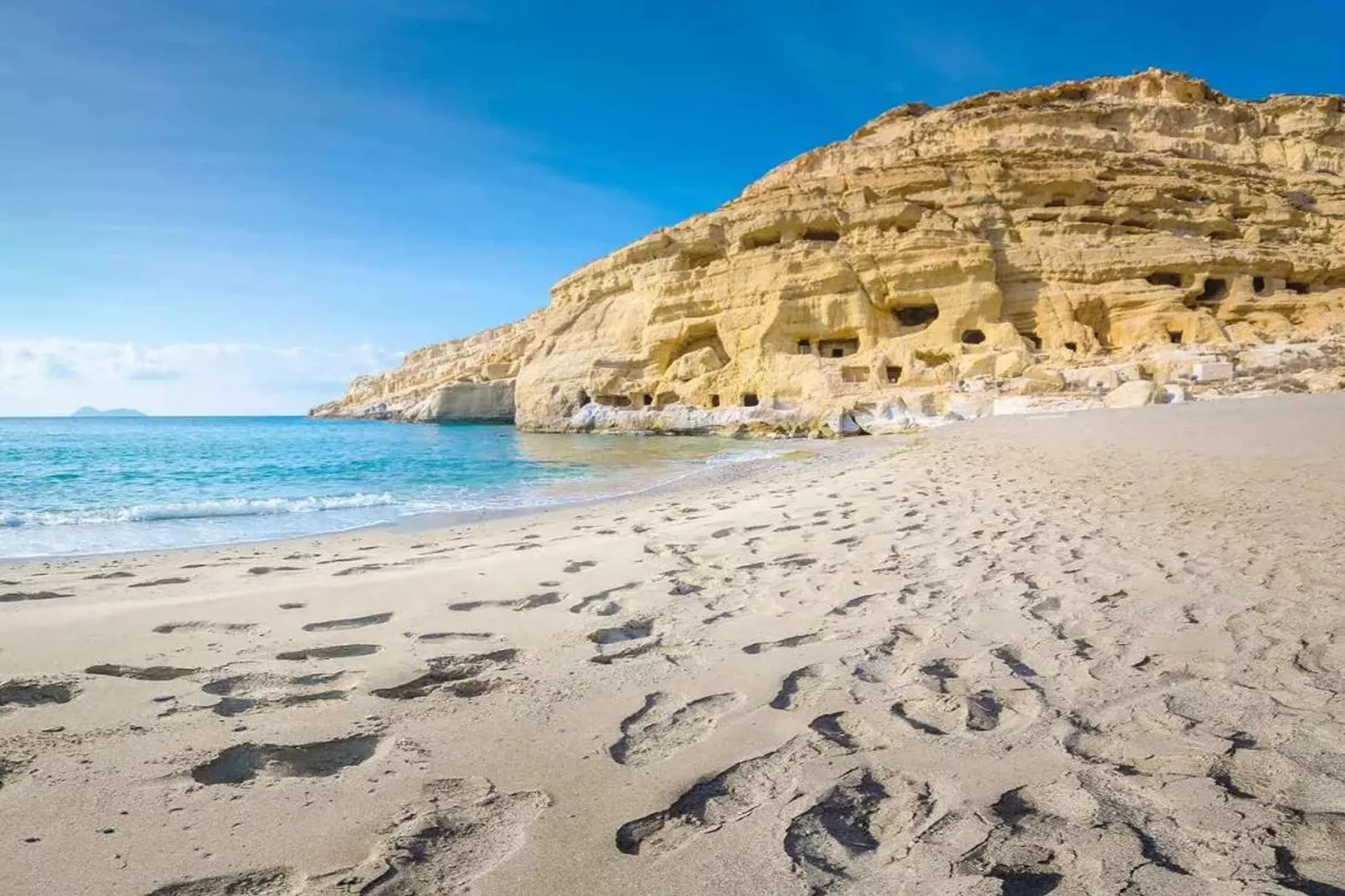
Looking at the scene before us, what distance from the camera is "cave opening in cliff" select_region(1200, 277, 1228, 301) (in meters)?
34.0

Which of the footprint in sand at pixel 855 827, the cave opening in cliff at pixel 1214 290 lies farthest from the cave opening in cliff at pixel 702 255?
the footprint in sand at pixel 855 827

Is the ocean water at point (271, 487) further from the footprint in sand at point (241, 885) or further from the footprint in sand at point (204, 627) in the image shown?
the footprint in sand at point (241, 885)

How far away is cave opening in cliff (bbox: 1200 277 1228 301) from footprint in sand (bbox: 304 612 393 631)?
41802mm

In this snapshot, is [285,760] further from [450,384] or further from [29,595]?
[450,384]

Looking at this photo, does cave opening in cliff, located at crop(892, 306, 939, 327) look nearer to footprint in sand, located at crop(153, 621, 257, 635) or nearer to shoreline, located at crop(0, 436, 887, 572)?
shoreline, located at crop(0, 436, 887, 572)

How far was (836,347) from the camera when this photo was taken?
122ft

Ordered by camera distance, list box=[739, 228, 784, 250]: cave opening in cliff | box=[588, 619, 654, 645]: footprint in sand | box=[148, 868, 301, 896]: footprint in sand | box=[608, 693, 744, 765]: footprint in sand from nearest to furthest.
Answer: box=[148, 868, 301, 896]: footprint in sand, box=[608, 693, 744, 765]: footprint in sand, box=[588, 619, 654, 645]: footprint in sand, box=[739, 228, 784, 250]: cave opening in cliff

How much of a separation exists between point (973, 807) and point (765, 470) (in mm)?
12492

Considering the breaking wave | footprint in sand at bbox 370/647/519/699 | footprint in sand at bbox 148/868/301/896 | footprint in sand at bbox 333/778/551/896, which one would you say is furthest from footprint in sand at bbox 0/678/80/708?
the breaking wave

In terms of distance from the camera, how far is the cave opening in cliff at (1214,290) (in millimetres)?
34031

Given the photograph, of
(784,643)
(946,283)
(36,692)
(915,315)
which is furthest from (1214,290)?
(36,692)

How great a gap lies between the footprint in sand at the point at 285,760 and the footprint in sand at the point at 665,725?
75cm

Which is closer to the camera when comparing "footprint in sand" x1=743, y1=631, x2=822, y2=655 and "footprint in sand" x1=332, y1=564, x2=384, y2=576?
"footprint in sand" x1=743, y1=631, x2=822, y2=655

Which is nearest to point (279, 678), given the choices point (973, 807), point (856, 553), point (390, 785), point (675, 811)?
point (390, 785)
